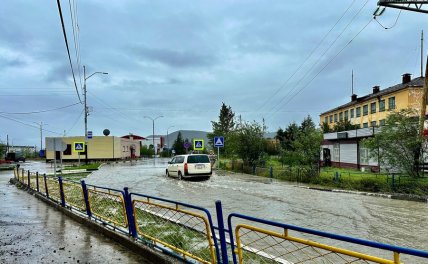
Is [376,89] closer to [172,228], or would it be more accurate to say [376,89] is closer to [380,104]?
[380,104]

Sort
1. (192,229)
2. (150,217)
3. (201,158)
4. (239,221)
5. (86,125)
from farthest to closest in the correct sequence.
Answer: (86,125) < (201,158) < (239,221) < (150,217) < (192,229)

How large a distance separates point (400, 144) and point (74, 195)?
1482cm

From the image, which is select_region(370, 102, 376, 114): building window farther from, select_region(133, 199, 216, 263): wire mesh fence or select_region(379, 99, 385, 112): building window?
select_region(133, 199, 216, 263): wire mesh fence

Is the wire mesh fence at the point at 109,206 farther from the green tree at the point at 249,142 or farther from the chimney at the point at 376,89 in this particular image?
the chimney at the point at 376,89

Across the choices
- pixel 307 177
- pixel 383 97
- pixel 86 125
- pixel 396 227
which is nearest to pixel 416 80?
pixel 383 97

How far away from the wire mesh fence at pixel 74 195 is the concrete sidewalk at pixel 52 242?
454 mm

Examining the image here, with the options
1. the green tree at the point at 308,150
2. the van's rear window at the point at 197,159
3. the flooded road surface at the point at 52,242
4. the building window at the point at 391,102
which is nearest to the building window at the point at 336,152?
the building window at the point at 391,102

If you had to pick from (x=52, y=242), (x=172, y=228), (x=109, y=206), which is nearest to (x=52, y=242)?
(x=52, y=242)

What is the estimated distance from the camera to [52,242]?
26.4 feet

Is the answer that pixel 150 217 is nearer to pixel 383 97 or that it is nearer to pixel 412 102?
pixel 412 102

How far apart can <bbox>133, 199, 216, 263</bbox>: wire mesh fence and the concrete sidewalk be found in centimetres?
52

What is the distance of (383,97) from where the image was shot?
53.5 meters

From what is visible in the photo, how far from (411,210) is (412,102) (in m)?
38.7

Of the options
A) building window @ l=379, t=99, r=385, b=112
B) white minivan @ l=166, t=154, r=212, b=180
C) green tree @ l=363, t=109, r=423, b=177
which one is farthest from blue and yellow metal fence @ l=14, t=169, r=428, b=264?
building window @ l=379, t=99, r=385, b=112
